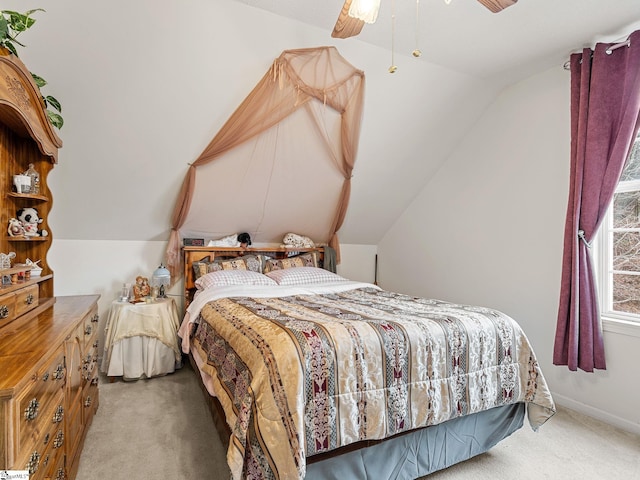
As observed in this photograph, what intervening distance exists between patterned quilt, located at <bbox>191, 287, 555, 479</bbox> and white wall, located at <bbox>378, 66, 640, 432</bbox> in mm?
907

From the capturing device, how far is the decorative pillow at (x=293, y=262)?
12.0 feet

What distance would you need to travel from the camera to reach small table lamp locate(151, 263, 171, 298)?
3.26m

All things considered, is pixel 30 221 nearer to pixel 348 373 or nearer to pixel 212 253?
pixel 212 253

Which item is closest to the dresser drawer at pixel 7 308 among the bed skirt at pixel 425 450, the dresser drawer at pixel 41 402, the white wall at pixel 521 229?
the dresser drawer at pixel 41 402

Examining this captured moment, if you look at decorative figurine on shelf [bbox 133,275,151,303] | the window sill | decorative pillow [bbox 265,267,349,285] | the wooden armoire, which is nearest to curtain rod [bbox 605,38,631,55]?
the window sill

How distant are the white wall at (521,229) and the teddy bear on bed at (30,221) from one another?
342cm

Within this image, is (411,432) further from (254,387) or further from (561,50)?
(561,50)

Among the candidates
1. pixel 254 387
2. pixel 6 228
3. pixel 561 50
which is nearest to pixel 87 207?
pixel 6 228

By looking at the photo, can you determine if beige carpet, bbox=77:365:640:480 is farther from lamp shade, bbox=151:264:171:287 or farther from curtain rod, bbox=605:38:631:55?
curtain rod, bbox=605:38:631:55

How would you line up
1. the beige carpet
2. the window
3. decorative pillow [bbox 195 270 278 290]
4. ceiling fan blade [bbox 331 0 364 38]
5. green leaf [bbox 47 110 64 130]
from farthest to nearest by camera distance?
decorative pillow [bbox 195 270 278 290], the window, green leaf [bbox 47 110 64 130], the beige carpet, ceiling fan blade [bbox 331 0 364 38]

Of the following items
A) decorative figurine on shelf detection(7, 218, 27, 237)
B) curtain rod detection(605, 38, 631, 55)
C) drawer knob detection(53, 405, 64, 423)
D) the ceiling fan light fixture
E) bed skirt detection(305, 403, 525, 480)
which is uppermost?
curtain rod detection(605, 38, 631, 55)

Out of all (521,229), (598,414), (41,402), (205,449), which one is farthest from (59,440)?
(521,229)

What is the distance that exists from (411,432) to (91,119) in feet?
9.34

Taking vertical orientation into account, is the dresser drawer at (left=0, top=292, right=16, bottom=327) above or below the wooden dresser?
above
